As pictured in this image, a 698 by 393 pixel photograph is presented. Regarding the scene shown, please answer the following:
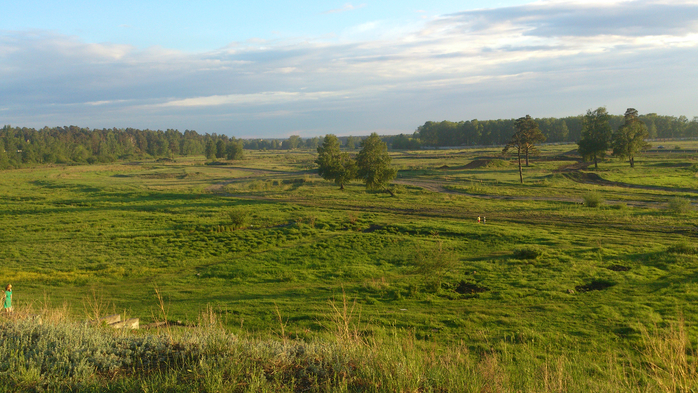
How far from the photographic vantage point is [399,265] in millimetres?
23703

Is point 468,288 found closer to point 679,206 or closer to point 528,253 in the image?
point 528,253

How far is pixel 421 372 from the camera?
568cm

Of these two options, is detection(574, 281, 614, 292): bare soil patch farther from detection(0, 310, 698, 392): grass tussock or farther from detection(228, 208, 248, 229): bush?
detection(228, 208, 248, 229): bush

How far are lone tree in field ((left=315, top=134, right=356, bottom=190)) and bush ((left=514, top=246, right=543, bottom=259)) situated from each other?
130 feet

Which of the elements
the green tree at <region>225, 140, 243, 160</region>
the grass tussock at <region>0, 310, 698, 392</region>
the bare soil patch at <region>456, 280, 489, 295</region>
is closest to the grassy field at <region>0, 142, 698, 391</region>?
the bare soil patch at <region>456, 280, 489, 295</region>

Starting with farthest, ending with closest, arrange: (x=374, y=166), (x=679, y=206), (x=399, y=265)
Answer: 1. (x=374, y=166)
2. (x=679, y=206)
3. (x=399, y=265)

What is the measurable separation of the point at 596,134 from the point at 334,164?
52.0 metres

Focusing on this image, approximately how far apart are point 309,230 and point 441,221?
12124 mm

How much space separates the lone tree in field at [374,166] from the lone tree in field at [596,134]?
43.7 m

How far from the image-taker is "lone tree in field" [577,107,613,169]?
246ft

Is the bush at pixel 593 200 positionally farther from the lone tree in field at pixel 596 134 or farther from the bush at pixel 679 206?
the lone tree in field at pixel 596 134

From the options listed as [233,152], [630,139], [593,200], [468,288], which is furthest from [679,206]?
[233,152]

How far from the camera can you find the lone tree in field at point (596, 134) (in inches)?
2958

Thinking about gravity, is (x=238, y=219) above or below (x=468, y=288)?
above
